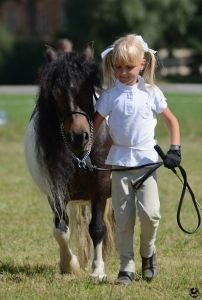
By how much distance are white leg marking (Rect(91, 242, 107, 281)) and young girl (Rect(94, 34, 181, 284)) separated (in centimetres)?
39

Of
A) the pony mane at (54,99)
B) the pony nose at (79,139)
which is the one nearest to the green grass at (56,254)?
the pony mane at (54,99)

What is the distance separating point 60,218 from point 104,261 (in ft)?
2.27

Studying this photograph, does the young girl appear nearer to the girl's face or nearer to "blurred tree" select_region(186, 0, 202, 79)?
the girl's face

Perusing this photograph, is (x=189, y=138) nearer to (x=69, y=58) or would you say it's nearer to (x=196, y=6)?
(x=69, y=58)

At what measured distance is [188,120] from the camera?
2198cm

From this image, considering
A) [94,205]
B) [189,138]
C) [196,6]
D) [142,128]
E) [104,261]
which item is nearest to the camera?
[142,128]

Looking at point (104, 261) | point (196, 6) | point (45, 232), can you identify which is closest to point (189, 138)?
point (45, 232)

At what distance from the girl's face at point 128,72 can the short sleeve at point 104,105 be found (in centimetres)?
17

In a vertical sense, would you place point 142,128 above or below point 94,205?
above

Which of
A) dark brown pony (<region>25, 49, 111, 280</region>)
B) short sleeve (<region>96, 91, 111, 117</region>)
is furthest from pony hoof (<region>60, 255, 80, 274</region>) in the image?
short sleeve (<region>96, 91, 111, 117</region>)

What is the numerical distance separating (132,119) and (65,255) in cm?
160

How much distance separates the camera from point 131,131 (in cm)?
620

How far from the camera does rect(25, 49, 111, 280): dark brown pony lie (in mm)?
6324

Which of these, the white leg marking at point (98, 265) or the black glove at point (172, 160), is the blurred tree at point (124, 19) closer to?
the white leg marking at point (98, 265)
